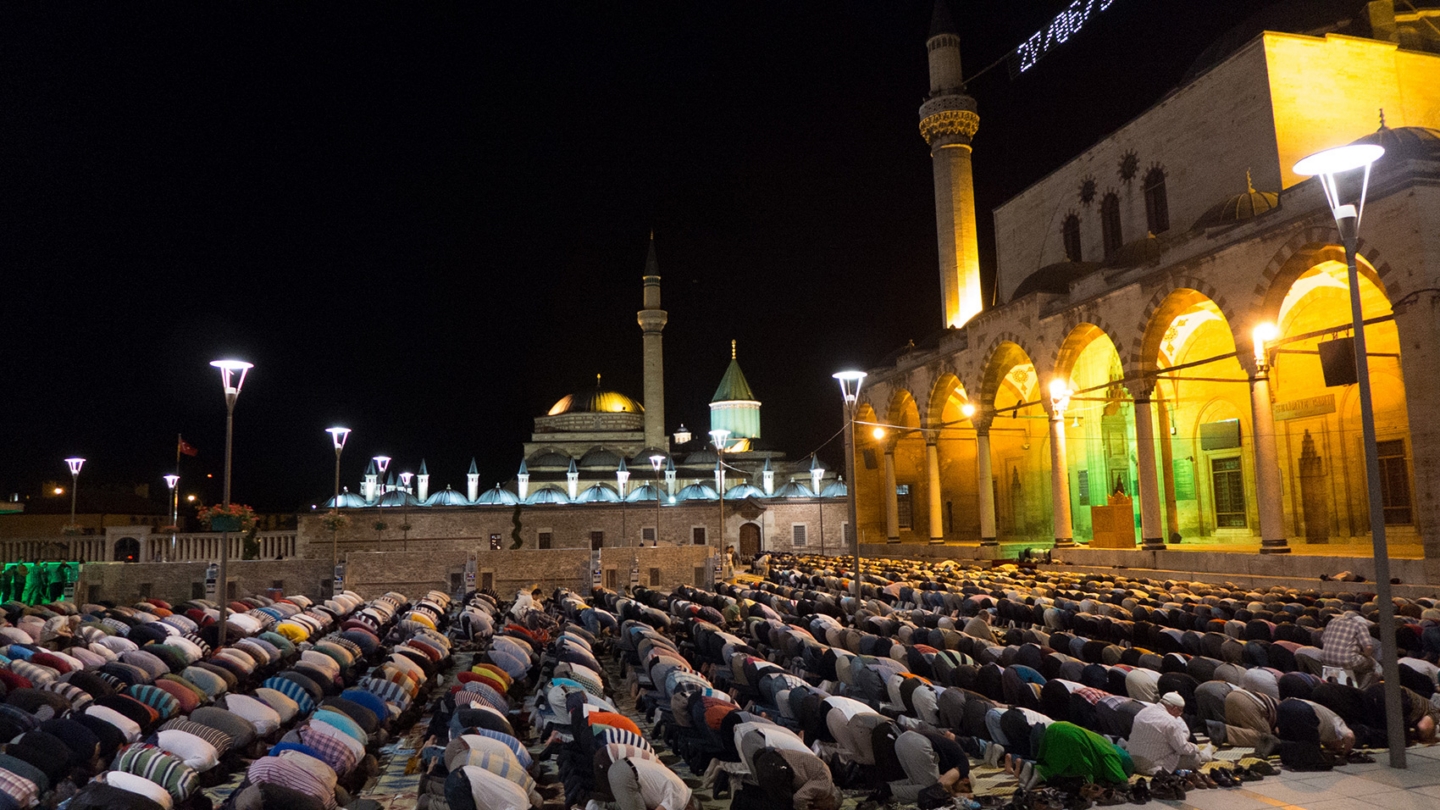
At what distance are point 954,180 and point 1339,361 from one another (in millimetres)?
19257

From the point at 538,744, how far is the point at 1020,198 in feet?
96.7

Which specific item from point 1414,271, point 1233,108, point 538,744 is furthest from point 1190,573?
point 538,744

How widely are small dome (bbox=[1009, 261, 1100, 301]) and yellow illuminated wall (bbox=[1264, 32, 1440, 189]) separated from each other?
18.3ft

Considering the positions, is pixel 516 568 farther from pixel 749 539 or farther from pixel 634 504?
pixel 749 539

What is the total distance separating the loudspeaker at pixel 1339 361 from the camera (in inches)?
598

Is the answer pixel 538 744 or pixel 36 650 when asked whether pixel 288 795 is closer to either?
pixel 538 744

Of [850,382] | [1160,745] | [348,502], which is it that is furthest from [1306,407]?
[348,502]

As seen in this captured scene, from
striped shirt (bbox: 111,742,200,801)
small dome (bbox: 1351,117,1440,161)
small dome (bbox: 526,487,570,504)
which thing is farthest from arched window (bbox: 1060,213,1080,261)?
striped shirt (bbox: 111,742,200,801)

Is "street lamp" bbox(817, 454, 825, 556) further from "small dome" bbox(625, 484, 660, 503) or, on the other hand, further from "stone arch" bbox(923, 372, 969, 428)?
"stone arch" bbox(923, 372, 969, 428)

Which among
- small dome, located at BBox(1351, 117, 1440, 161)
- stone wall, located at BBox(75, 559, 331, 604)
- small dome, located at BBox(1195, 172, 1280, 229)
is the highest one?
small dome, located at BBox(1195, 172, 1280, 229)

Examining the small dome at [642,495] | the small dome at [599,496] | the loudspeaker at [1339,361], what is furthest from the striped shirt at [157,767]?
the small dome at [599,496]

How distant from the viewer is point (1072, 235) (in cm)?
3084

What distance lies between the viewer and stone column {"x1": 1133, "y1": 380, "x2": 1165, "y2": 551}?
2069 centimetres

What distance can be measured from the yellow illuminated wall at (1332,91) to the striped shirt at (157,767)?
24.8m
